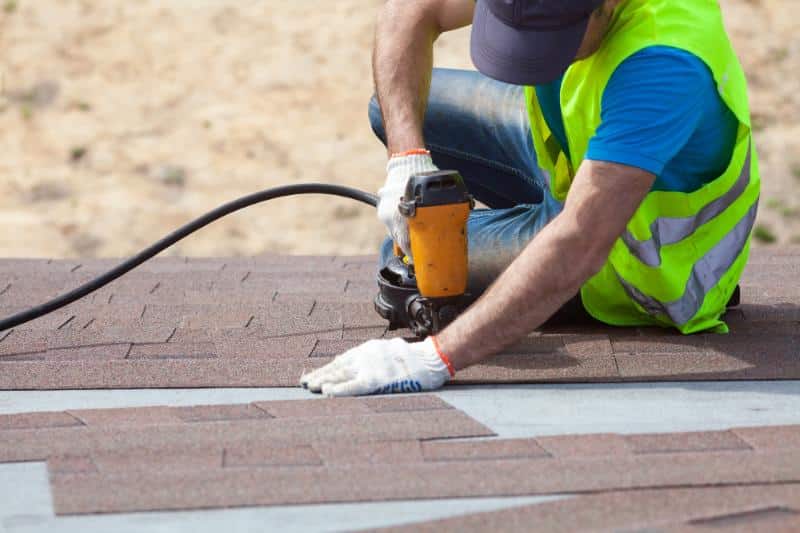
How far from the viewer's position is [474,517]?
1.57 meters

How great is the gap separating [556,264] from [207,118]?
5684 mm

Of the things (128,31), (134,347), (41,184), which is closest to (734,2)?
(128,31)

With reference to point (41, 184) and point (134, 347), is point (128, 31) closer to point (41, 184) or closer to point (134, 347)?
point (41, 184)

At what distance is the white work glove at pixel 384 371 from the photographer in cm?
213

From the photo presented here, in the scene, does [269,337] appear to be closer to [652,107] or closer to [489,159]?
[489,159]

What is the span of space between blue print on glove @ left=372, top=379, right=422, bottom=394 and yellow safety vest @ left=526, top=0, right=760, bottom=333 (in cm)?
57

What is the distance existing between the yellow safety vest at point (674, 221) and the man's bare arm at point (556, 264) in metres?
0.23

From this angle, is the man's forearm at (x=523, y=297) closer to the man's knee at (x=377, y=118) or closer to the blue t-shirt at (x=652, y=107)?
the blue t-shirt at (x=652, y=107)

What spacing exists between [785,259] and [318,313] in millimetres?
1439

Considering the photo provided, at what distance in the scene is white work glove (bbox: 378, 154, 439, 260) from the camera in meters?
2.49

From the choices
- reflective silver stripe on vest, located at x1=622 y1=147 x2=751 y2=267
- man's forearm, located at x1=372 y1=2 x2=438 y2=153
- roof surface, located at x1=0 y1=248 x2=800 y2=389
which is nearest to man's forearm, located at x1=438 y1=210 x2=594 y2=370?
roof surface, located at x1=0 y1=248 x2=800 y2=389

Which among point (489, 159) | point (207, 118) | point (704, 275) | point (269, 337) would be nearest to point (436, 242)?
point (269, 337)

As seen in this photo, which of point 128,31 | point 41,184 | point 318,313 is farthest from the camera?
point 128,31

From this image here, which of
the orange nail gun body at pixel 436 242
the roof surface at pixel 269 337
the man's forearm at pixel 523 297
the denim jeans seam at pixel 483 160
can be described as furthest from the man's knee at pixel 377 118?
the man's forearm at pixel 523 297
